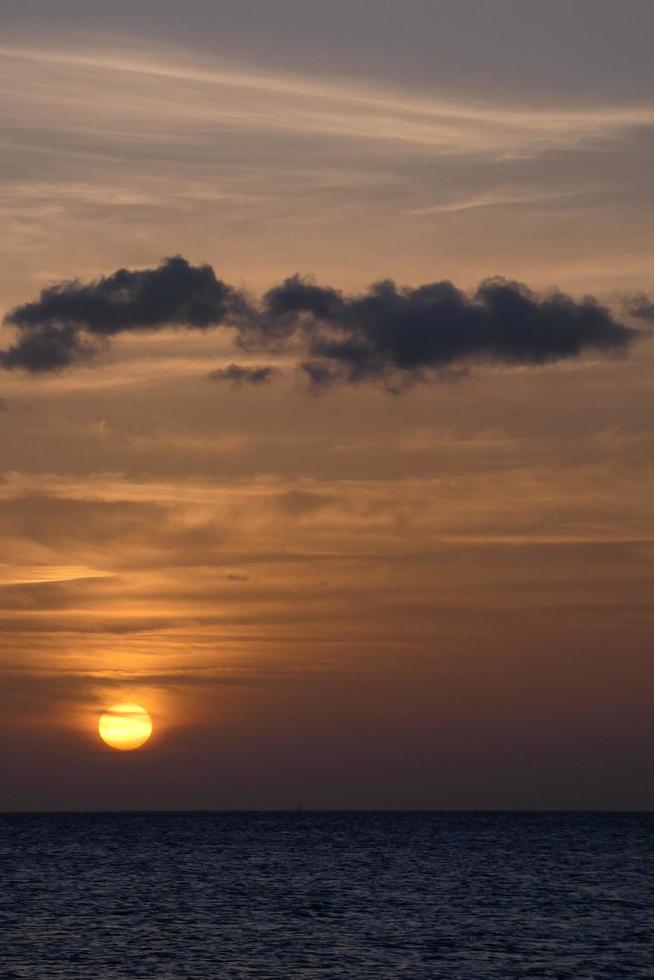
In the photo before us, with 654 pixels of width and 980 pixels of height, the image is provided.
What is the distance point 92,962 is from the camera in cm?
8875

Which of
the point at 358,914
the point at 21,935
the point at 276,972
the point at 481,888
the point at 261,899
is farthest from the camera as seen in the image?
the point at 481,888

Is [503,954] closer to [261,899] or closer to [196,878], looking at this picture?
[261,899]

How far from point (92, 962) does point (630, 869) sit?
12002 centimetres

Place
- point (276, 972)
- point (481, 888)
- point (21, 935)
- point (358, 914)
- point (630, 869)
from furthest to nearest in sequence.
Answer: point (630, 869) → point (481, 888) → point (358, 914) → point (21, 935) → point (276, 972)

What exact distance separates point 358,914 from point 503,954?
26.9 m

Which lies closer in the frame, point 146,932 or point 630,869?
point 146,932

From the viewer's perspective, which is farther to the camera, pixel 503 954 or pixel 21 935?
pixel 21 935

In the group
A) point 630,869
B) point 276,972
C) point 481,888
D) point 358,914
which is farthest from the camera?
point 630,869

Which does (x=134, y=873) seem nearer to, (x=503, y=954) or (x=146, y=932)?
(x=146, y=932)

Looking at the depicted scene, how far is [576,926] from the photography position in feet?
372

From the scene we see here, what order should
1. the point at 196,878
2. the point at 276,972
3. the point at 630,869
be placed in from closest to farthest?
the point at 276,972, the point at 196,878, the point at 630,869

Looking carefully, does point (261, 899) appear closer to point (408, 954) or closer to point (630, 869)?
point (408, 954)

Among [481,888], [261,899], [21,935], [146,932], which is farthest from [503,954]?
[481,888]

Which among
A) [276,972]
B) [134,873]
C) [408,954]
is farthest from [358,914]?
[134,873]
